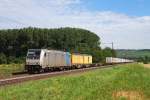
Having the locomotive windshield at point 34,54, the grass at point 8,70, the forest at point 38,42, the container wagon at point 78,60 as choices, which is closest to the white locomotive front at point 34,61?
the locomotive windshield at point 34,54

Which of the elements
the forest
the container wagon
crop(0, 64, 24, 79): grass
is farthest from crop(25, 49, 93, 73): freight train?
Answer: the forest

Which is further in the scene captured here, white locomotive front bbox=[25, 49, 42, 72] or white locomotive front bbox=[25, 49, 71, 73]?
white locomotive front bbox=[25, 49, 71, 73]

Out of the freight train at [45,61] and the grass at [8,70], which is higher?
the freight train at [45,61]

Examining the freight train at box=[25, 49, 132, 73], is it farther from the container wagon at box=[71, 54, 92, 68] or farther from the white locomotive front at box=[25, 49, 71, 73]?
the container wagon at box=[71, 54, 92, 68]

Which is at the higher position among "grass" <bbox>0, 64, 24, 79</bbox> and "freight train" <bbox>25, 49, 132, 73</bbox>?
"freight train" <bbox>25, 49, 132, 73</bbox>

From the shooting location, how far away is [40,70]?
1785 inches

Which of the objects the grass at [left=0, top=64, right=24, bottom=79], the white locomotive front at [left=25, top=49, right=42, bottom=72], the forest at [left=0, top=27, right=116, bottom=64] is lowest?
the grass at [left=0, top=64, right=24, bottom=79]

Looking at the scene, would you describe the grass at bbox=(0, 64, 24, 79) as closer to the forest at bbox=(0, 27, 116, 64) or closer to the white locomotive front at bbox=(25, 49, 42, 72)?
the white locomotive front at bbox=(25, 49, 42, 72)

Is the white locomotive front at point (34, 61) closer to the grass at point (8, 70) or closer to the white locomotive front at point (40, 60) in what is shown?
the white locomotive front at point (40, 60)

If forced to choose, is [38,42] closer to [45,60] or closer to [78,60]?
[78,60]

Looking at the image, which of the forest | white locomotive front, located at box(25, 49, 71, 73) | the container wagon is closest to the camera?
white locomotive front, located at box(25, 49, 71, 73)

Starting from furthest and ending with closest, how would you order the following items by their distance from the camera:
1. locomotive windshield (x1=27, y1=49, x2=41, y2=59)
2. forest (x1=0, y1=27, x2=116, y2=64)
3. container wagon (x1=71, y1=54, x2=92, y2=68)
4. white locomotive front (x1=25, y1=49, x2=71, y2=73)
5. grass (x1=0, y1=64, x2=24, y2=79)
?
forest (x1=0, y1=27, x2=116, y2=64) < container wagon (x1=71, y1=54, x2=92, y2=68) < locomotive windshield (x1=27, y1=49, x2=41, y2=59) < white locomotive front (x1=25, y1=49, x2=71, y2=73) < grass (x1=0, y1=64, x2=24, y2=79)

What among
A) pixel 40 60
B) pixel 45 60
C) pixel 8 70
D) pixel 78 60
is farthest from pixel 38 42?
pixel 40 60

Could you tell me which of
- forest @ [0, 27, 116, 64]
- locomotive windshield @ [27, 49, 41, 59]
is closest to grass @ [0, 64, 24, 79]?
locomotive windshield @ [27, 49, 41, 59]
